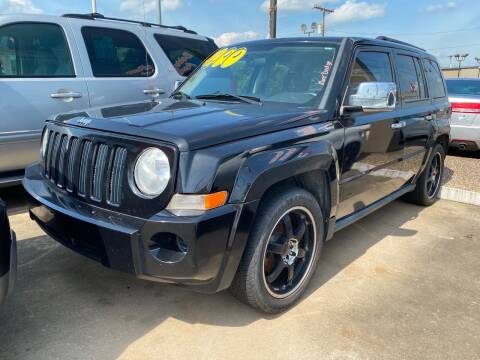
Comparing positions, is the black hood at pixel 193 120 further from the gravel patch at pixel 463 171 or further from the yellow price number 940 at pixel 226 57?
the gravel patch at pixel 463 171

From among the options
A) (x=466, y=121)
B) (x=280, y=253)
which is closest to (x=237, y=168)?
(x=280, y=253)

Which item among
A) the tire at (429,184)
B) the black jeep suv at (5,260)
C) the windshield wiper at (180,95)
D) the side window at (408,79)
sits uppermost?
the side window at (408,79)

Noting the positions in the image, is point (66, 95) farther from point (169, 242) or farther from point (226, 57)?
point (169, 242)

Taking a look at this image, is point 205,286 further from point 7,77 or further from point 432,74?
point 432,74

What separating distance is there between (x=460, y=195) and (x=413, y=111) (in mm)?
2009

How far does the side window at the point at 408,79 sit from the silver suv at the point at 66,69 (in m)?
2.80

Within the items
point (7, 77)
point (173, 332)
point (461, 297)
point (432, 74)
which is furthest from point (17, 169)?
point (432, 74)

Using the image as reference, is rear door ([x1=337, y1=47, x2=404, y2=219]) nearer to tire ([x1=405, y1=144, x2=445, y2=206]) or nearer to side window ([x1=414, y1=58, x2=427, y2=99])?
side window ([x1=414, y1=58, x2=427, y2=99])

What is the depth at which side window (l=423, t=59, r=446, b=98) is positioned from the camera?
480 cm

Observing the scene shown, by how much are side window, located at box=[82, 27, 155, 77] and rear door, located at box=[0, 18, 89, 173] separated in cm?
23

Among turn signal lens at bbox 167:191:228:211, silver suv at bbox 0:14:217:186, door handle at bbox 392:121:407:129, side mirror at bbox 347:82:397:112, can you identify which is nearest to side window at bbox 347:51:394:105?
side mirror at bbox 347:82:397:112

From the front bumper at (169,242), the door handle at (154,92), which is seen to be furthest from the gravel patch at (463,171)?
the front bumper at (169,242)

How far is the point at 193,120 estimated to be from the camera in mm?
2441

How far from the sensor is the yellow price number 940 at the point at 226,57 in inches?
146
